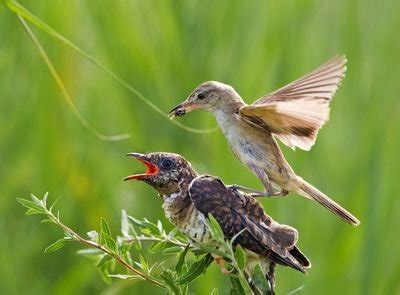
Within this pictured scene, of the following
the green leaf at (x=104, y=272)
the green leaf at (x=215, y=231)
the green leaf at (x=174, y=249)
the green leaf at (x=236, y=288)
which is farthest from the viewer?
the green leaf at (x=104, y=272)

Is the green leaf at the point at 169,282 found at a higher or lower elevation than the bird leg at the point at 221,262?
lower

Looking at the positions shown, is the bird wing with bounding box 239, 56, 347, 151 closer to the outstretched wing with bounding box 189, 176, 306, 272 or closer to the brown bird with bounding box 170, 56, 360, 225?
the brown bird with bounding box 170, 56, 360, 225

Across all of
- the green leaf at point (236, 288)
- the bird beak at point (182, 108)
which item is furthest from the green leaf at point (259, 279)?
the bird beak at point (182, 108)

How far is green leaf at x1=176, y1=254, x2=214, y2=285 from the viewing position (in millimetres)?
1954

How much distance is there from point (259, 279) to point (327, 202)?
1.38 ft

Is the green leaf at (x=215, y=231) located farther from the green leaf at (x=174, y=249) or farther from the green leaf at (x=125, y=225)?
the green leaf at (x=125, y=225)

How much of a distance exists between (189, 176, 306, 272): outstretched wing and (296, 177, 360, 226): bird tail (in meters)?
0.15

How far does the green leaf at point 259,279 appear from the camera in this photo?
1.96m

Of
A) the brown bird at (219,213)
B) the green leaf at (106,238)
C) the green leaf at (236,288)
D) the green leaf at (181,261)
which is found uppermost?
the brown bird at (219,213)

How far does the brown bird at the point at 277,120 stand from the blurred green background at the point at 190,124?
3.00 ft

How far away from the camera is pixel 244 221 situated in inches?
85.3

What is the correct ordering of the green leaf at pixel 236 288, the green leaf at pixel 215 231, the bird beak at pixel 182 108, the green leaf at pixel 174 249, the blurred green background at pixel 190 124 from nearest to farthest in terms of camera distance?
the green leaf at pixel 215 231
the green leaf at pixel 236 288
the green leaf at pixel 174 249
the bird beak at pixel 182 108
the blurred green background at pixel 190 124

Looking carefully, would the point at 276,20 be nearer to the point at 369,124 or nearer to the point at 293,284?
the point at 369,124

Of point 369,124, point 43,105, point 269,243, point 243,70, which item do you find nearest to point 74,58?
point 43,105
